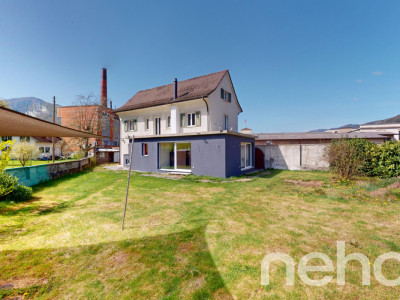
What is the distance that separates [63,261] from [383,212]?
8.43 metres

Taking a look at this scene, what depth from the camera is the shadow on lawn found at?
7.98ft

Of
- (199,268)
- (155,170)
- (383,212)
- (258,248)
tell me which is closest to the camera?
(199,268)

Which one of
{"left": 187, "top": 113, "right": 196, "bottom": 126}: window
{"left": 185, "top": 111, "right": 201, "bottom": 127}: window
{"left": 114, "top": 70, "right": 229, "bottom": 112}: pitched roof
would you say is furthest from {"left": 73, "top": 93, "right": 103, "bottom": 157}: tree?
{"left": 187, "top": 113, "right": 196, "bottom": 126}: window

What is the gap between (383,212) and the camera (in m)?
5.45

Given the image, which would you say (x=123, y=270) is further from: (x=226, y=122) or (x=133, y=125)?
(x=133, y=125)

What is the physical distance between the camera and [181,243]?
3.68 metres

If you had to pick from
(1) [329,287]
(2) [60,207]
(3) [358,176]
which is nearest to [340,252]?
(1) [329,287]

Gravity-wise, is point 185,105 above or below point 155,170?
above

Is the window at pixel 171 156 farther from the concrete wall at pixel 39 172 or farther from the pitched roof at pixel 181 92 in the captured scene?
the concrete wall at pixel 39 172

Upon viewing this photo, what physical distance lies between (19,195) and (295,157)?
733 inches

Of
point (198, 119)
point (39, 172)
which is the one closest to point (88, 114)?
point (39, 172)

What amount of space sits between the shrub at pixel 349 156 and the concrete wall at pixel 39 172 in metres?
17.0

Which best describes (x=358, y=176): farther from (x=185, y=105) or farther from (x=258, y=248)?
(x=185, y=105)

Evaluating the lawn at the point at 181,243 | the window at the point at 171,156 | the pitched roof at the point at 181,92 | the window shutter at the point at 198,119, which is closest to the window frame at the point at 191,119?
the window shutter at the point at 198,119
